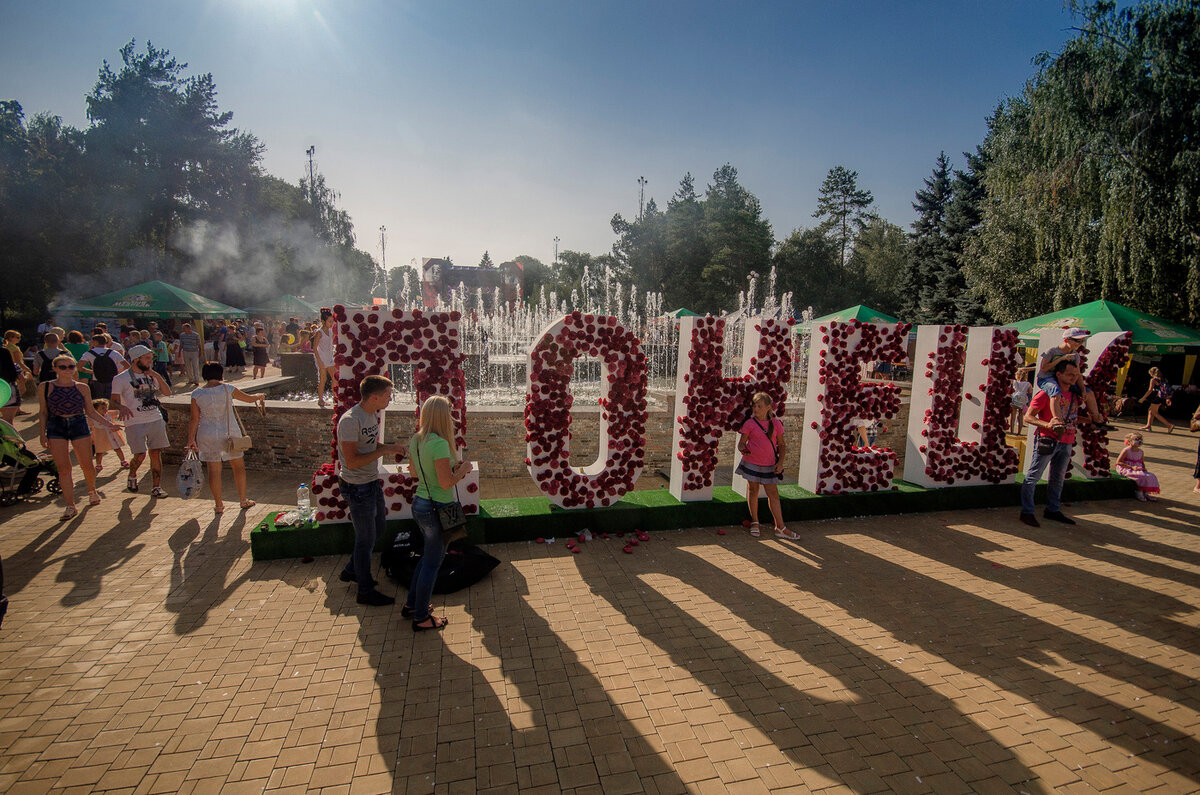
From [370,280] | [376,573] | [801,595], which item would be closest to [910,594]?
[801,595]

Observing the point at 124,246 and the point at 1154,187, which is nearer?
the point at 1154,187

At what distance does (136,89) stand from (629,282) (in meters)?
33.1

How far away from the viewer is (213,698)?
11.0ft

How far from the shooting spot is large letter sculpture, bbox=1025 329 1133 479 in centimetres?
791

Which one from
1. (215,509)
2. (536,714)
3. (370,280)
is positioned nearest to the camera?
(536,714)

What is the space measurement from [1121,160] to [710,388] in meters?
17.0

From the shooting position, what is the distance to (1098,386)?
8.09 m

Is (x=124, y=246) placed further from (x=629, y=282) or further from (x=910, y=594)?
(x=910, y=594)

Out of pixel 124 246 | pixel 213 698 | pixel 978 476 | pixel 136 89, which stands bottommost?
pixel 213 698

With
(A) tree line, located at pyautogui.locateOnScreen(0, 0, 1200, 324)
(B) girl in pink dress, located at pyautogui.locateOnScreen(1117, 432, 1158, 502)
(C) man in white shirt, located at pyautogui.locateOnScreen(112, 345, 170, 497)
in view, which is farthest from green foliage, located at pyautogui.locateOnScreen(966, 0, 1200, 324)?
(C) man in white shirt, located at pyautogui.locateOnScreen(112, 345, 170, 497)

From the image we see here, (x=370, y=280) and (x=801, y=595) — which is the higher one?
(x=370, y=280)

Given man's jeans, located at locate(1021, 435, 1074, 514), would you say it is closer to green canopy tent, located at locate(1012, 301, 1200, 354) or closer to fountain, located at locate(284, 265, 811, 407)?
fountain, located at locate(284, 265, 811, 407)

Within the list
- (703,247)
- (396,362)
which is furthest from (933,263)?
(396,362)

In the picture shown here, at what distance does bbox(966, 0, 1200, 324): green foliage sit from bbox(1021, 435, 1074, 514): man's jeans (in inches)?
494
